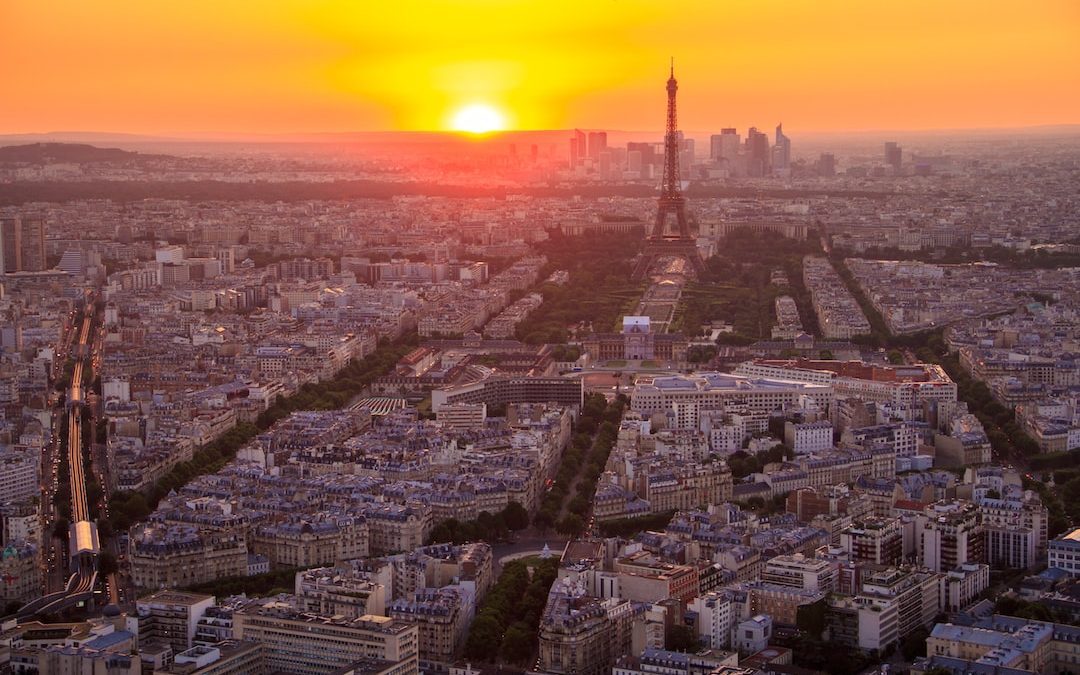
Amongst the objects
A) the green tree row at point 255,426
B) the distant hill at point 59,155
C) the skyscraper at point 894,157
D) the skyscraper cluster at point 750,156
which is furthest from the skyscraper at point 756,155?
Answer: the green tree row at point 255,426

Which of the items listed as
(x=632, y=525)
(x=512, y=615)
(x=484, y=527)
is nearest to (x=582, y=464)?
(x=632, y=525)

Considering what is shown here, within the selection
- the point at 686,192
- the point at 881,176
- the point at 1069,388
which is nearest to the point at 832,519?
the point at 1069,388

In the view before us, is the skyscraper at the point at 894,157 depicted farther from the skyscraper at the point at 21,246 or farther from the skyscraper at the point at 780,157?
the skyscraper at the point at 21,246

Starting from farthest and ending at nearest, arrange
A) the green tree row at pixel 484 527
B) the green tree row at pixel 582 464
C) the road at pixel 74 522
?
1. the green tree row at pixel 582 464
2. the green tree row at pixel 484 527
3. the road at pixel 74 522

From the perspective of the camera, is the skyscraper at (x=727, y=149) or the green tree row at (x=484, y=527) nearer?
the green tree row at (x=484, y=527)

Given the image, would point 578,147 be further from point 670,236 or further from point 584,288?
point 584,288

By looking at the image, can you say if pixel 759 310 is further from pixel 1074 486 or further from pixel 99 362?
pixel 1074 486
